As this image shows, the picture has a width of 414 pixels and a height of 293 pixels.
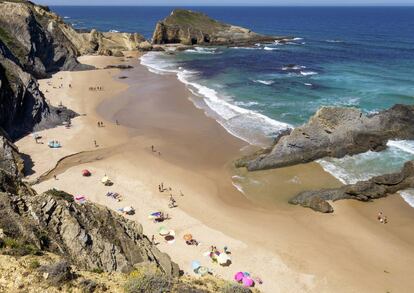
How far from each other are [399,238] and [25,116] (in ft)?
119

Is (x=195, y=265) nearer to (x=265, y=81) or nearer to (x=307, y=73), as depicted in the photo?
(x=265, y=81)

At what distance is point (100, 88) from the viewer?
60.8 metres

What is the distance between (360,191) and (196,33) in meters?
87.8

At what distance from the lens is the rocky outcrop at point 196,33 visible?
108m

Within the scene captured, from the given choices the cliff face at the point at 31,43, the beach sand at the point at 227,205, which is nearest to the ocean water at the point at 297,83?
the beach sand at the point at 227,205

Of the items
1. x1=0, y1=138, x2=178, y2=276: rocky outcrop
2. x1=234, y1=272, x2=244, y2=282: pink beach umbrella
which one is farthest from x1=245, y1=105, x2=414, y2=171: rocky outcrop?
x1=0, y1=138, x2=178, y2=276: rocky outcrop

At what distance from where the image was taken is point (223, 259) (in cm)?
2256

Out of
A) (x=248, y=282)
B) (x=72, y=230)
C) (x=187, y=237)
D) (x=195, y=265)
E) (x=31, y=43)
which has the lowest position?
(x=187, y=237)

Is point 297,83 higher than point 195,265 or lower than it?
higher

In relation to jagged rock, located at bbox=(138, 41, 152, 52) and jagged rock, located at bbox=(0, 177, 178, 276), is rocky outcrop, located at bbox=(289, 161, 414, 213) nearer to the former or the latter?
jagged rock, located at bbox=(0, 177, 178, 276)

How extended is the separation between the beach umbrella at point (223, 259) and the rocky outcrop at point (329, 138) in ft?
40.3

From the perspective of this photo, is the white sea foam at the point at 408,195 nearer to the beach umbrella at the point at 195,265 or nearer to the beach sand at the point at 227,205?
the beach sand at the point at 227,205

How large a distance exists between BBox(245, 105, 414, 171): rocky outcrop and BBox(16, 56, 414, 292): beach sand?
1.12 metres

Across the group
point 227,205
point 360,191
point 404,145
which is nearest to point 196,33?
Result: point 404,145
